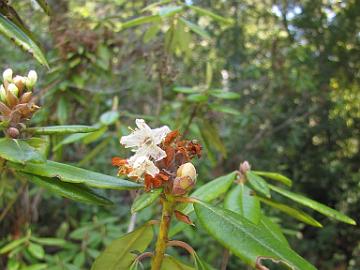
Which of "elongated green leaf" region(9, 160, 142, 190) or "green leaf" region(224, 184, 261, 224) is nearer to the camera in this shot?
"elongated green leaf" region(9, 160, 142, 190)

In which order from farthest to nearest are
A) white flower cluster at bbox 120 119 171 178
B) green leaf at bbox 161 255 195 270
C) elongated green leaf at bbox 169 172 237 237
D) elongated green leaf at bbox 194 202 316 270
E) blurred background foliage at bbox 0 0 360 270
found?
blurred background foliage at bbox 0 0 360 270 → elongated green leaf at bbox 169 172 237 237 → green leaf at bbox 161 255 195 270 → white flower cluster at bbox 120 119 171 178 → elongated green leaf at bbox 194 202 316 270

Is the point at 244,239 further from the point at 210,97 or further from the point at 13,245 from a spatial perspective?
the point at 210,97

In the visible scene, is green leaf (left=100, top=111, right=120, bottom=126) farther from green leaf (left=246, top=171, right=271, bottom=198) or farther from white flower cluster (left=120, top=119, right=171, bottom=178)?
white flower cluster (left=120, top=119, right=171, bottom=178)

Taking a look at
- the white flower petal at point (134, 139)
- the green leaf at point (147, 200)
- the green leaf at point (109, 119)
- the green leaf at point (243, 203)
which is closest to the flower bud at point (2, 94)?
the white flower petal at point (134, 139)

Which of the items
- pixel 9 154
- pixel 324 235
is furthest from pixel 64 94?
pixel 324 235

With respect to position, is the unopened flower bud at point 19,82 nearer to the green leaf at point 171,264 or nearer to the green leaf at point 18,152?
the green leaf at point 18,152

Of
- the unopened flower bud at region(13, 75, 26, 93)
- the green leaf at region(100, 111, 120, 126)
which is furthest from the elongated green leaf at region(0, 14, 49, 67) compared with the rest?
the green leaf at region(100, 111, 120, 126)
